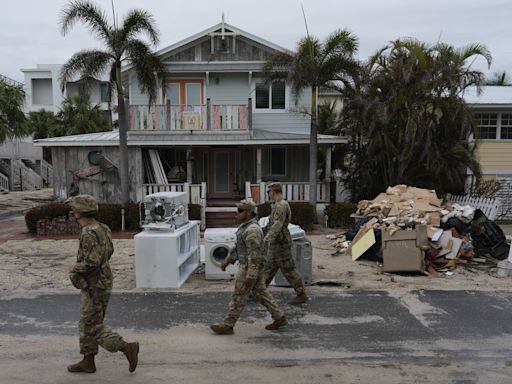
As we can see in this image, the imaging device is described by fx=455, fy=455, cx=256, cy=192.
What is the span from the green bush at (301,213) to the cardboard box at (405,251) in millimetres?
5492

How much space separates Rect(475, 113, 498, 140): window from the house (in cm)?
617

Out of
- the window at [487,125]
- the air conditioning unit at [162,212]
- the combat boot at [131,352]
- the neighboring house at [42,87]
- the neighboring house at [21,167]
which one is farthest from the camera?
the neighboring house at [42,87]

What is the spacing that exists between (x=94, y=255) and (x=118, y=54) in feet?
35.8

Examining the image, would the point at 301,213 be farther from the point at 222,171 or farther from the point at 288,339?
the point at 288,339

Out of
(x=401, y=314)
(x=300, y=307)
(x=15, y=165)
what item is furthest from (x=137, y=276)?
(x=15, y=165)

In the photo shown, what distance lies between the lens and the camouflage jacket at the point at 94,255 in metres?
4.16

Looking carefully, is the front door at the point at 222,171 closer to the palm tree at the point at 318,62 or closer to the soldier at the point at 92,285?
the palm tree at the point at 318,62

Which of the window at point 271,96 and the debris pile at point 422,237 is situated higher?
the window at point 271,96


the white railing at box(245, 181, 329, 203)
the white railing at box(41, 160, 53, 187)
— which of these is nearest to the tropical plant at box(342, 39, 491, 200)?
the white railing at box(245, 181, 329, 203)

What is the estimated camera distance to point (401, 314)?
625 cm

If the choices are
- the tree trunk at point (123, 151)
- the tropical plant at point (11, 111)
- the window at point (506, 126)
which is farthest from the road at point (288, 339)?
the tropical plant at point (11, 111)

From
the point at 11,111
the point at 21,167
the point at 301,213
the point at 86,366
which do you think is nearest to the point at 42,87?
the point at 21,167

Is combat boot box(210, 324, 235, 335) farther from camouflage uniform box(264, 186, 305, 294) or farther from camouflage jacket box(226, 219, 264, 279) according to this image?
camouflage uniform box(264, 186, 305, 294)

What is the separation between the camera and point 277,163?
Answer: 700 inches
